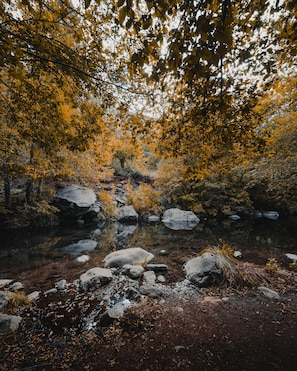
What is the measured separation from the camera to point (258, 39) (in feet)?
8.01

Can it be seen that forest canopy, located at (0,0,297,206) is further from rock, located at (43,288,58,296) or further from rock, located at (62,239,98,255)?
rock, located at (62,239,98,255)

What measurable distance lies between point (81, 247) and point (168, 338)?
6.28m

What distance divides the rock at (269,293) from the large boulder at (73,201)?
11253 mm

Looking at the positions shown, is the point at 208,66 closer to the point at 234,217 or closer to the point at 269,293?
the point at 269,293

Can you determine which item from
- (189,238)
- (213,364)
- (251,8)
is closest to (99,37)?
(251,8)

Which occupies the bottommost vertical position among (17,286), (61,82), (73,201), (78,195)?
(17,286)

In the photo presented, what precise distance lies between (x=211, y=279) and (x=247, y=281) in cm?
77

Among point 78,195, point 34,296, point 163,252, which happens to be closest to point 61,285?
point 34,296

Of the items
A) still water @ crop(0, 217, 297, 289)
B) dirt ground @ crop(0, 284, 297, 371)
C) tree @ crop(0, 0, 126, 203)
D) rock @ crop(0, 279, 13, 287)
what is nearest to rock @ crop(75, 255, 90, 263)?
still water @ crop(0, 217, 297, 289)

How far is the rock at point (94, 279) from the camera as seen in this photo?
13.9 ft

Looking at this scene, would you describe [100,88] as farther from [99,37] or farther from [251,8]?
[251,8]

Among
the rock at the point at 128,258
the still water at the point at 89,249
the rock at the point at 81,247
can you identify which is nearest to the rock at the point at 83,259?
the still water at the point at 89,249

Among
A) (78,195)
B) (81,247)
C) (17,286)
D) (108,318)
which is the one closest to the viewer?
(108,318)

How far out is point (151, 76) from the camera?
1757 millimetres
